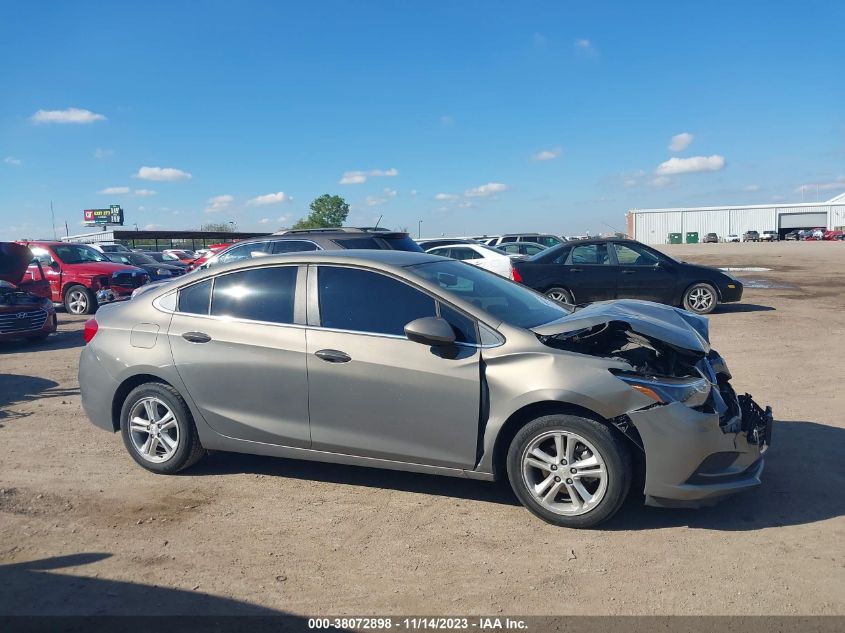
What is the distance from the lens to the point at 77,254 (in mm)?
17562

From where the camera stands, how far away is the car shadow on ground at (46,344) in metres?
11.9

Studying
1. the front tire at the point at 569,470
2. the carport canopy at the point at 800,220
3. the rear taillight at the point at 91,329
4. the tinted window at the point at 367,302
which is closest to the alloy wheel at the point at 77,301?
the rear taillight at the point at 91,329

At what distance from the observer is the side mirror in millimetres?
4387

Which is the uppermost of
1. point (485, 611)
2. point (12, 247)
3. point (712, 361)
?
point (12, 247)

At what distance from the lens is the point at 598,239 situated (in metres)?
14.5

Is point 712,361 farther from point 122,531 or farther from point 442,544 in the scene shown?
point 122,531

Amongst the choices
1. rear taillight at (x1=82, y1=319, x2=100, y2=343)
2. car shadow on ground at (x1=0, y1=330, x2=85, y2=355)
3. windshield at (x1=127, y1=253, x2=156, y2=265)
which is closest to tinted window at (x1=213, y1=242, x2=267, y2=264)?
car shadow on ground at (x1=0, y1=330, x2=85, y2=355)

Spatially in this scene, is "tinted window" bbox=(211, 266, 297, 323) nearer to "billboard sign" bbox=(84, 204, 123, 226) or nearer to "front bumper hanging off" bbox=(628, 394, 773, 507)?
"front bumper hanging off" bbox=(628, 394, 773, 507)

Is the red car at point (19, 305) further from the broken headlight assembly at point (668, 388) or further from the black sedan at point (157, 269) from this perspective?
the broken headlight assembly at point (668, 388)

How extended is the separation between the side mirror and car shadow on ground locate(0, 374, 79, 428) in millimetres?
4953

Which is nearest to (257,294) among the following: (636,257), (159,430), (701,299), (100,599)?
(159,430)

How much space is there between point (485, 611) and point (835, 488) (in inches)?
112

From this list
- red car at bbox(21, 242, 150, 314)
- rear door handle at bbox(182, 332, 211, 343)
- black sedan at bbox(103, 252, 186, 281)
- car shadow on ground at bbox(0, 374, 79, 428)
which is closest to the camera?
rear door handle at bbox(182, 332, 211, 343)

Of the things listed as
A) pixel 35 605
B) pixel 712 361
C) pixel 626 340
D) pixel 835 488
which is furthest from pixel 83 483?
pixel 835 488
